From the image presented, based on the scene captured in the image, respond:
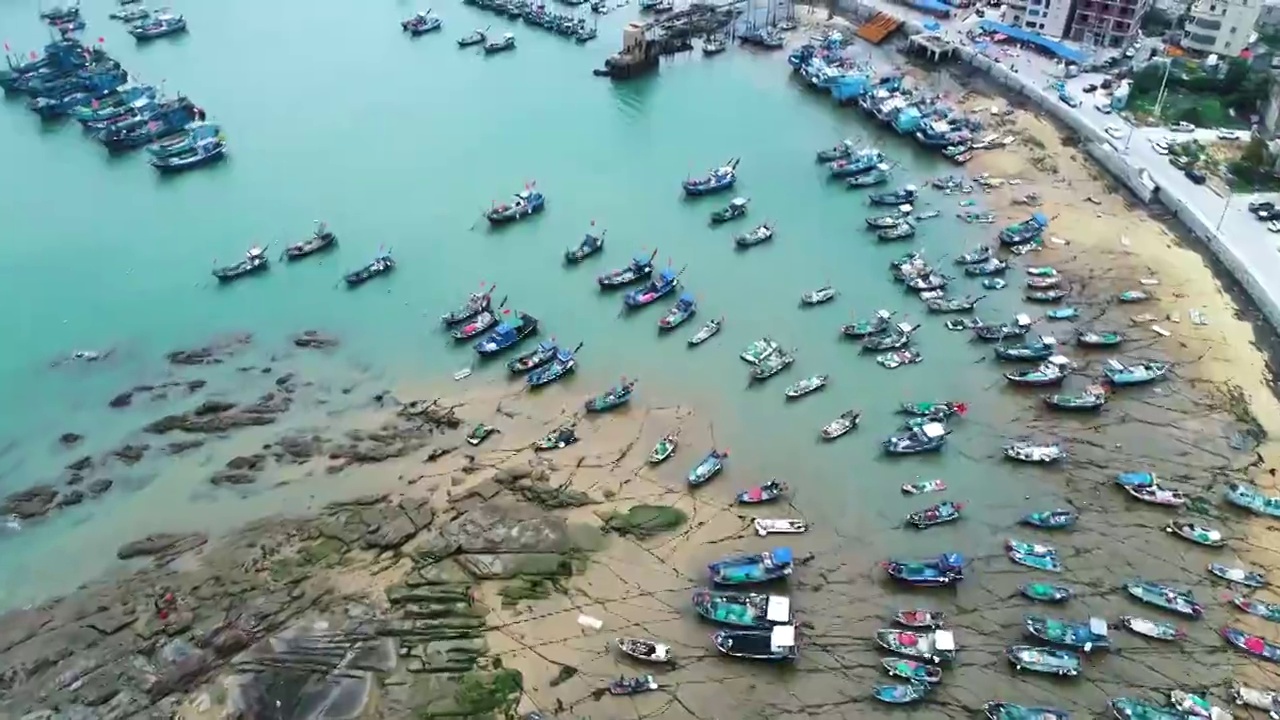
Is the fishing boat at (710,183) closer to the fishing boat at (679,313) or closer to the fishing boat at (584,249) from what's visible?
the fishing boat at (584,249)

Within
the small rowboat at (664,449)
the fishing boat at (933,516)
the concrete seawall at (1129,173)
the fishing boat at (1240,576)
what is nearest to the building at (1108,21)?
the concrete seawall at (1129,173)

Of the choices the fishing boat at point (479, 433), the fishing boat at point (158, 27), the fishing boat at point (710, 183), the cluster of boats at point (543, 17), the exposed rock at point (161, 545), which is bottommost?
the exposed rock at point (161, 545)

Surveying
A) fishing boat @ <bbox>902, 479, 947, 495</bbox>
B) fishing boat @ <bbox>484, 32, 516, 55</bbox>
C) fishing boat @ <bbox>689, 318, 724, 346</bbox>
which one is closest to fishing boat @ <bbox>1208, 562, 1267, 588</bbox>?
fishing boat @ <bbox>902, 479, 947, 495</bbox>

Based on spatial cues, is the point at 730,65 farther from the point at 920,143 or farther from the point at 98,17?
the point at 98,17

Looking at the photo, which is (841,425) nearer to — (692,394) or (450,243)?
(692,394)

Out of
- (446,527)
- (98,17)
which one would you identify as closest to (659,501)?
(446,527)

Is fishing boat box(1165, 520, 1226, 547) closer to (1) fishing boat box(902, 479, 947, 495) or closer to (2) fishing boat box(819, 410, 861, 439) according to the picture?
(1) fishing boat box(902, 479, 947, 495)
